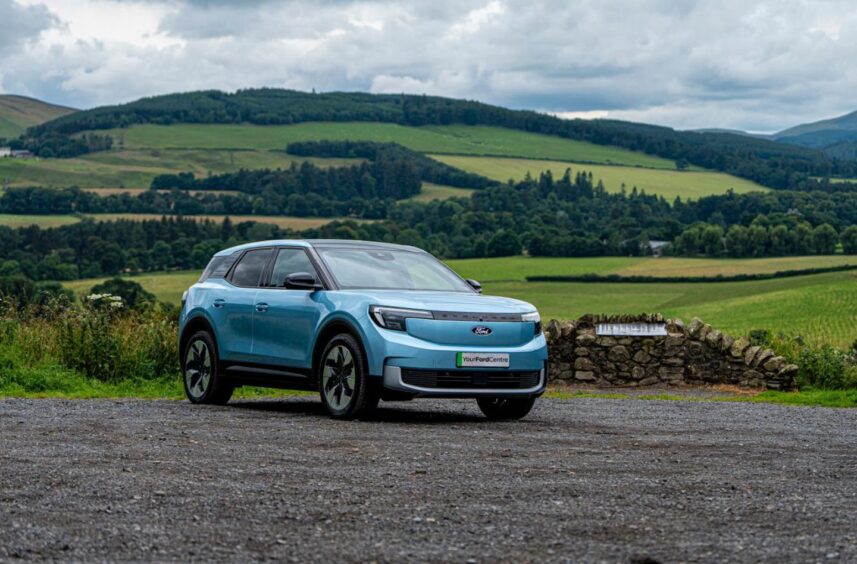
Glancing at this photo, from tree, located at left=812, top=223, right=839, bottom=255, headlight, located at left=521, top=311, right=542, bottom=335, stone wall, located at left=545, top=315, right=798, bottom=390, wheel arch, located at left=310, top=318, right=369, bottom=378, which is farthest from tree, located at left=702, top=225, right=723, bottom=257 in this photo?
wheel arch, located at left=310, top=318, right=369, bottom=378

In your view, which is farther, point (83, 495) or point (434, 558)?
point (83, 495)

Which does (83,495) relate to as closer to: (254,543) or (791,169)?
(254,543)

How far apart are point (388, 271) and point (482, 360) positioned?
70.5 inches

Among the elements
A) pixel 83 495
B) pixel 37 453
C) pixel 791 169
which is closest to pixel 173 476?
pixel 83 495

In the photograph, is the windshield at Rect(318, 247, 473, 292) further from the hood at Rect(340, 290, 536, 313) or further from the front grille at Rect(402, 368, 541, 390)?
the front grille at Rect(402, 368, 541, 390)

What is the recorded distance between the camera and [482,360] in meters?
12.6

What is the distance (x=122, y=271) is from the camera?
91125mm

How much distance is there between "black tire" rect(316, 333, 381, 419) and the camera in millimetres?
12461

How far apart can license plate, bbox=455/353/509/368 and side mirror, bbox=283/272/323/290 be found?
70.0 inches

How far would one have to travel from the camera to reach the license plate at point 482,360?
491 inches

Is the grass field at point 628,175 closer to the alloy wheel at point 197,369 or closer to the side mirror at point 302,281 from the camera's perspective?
the alloy wheel at point 197,369

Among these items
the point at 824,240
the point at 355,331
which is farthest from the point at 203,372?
the point at 824,240

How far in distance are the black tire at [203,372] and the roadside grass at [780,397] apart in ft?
17.7

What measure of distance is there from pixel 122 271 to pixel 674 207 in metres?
72.6
